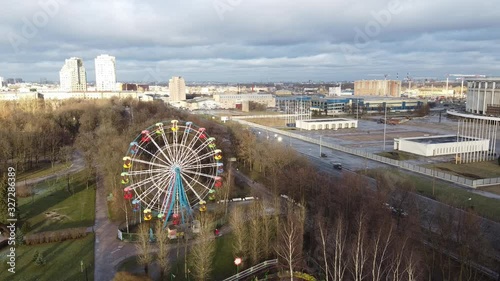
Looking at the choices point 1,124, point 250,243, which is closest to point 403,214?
point 250,243

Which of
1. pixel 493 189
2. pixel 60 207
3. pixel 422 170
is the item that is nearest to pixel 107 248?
pixel 60 207

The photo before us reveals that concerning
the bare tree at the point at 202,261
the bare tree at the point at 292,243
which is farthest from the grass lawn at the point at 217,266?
the bare tree at the point at 292,243

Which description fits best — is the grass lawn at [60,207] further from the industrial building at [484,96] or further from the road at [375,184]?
the industrial building at [484,96]

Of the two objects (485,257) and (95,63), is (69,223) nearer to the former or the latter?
(485,257)

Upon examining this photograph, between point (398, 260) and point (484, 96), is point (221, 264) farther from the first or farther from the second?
point (484, 96)

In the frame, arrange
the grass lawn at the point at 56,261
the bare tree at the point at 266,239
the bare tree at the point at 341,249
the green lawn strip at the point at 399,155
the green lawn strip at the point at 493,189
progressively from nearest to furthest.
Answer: the bare tree at the point at 341,249
the grass lawn at the point at 56,261
the bare tree at the point at 266,239
the green lawn strip at the point at 493,189
the green lawn strip at the point at 399,155
